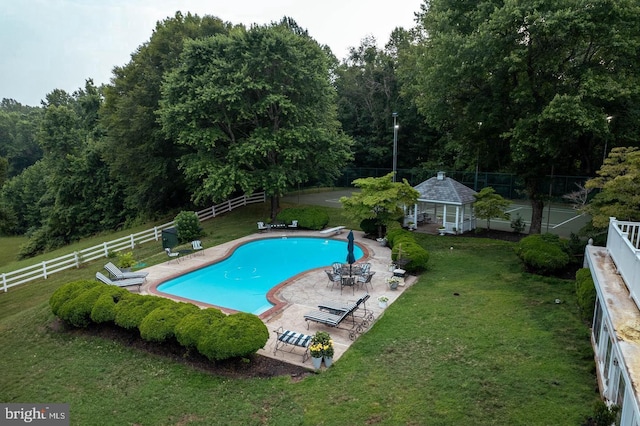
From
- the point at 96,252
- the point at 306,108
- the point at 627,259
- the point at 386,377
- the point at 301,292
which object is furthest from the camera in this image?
the point at 306,108

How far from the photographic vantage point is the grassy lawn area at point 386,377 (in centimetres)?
676

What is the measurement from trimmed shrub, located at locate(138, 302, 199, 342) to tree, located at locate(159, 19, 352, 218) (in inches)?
469

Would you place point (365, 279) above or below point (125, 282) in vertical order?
below

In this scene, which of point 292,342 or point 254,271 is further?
point 254,271

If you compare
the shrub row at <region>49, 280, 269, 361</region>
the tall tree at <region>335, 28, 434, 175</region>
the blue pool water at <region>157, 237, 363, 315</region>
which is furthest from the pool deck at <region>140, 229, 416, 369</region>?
the tall tree at <region>335, 28, 434, 175</region>

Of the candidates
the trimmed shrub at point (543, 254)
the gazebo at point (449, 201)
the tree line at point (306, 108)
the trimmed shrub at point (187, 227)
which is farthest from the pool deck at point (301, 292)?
the tree line at point (306, 108)

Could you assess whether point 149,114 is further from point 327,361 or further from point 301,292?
point 327,361

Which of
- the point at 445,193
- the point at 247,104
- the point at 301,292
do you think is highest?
the point at 247,104

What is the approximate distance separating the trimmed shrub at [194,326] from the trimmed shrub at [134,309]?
1.27 meters

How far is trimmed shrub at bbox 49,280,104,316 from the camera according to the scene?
10.7 m

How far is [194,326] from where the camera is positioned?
864 centimetres

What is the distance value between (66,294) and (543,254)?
15.2 metres

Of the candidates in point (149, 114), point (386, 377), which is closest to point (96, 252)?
point (149, 114)

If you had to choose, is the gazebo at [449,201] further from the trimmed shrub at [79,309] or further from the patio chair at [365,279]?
the trimmed shrub at [79,309]
